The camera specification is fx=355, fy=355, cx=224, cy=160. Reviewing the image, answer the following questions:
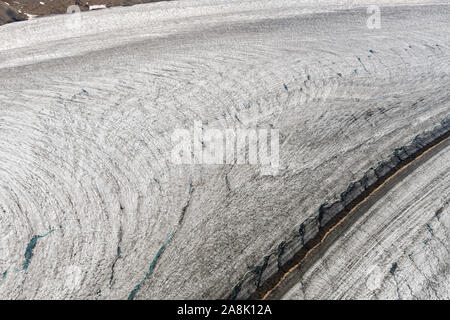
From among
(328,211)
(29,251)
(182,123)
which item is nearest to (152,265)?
(29,251)

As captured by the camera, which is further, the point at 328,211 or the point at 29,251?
the point at 328,211

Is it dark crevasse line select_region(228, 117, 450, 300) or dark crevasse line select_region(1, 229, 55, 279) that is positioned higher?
dark crevasse line select_region(1, 229, 55, 279)

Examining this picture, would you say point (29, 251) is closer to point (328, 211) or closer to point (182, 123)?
point (182, 123)

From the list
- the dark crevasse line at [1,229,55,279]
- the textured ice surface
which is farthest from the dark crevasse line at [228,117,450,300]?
the dark crevasse line at [1,229,55,279]

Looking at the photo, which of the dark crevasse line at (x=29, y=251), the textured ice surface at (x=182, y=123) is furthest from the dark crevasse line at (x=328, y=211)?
the dark crevasse line at (x=29, y=251)

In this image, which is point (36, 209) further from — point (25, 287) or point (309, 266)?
point (309, 266)

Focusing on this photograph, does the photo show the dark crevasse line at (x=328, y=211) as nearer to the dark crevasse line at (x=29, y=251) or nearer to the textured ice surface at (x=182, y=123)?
the textured ice surface at (x=182, y=123)

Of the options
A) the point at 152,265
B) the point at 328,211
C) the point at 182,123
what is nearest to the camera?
the point at 152,265

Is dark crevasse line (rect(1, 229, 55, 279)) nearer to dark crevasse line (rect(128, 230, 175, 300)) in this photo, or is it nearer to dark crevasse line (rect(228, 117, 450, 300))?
dark crevasse line (rect(128, 230, 175, 300))

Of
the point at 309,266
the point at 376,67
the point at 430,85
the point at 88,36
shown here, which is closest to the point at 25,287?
the point at 309,266

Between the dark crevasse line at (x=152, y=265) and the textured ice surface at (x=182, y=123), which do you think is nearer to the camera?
the dark crevasse line at (x=152, y=265)
